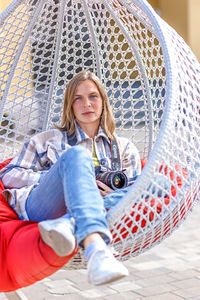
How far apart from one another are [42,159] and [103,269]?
0.99 m

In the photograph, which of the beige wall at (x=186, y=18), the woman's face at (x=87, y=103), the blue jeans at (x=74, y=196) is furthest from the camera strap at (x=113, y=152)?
the beige wall at (x=186, y=18)

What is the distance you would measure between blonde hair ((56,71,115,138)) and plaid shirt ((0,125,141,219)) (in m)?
0.03

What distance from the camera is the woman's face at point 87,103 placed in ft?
8.52

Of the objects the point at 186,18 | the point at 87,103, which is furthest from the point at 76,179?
the point at 186,18

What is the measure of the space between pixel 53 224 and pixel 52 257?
0.55ft

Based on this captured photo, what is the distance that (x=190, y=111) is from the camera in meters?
2.18

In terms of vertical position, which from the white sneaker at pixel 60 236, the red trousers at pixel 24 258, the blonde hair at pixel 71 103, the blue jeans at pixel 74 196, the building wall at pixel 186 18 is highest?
the building wall at pixel 186 18

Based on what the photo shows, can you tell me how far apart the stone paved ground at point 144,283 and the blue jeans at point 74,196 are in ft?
1.61

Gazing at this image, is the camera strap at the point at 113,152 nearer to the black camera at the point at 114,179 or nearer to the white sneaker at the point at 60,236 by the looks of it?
the black camera at the point at 114,179

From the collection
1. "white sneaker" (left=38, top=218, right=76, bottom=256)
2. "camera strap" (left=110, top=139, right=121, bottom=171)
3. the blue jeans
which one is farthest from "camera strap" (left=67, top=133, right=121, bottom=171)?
→ "white sneaker" (left=38, top=218, right=76, bottom=256)

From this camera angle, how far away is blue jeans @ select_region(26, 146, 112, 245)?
5.83ft

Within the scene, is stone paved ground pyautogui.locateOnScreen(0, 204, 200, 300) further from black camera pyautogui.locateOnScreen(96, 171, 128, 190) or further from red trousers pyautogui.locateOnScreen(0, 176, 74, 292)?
black camera pyautogui.locateOnScreen(96, 171, 128, 190)

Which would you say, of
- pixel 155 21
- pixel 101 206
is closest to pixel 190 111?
pixel 155 21

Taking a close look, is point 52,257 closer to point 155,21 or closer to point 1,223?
point 1,223
